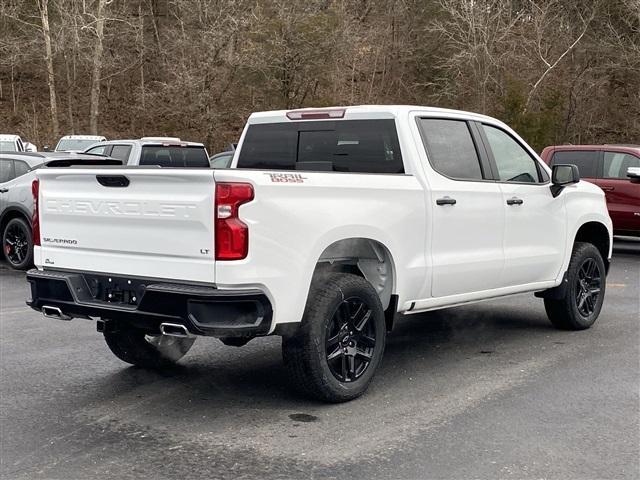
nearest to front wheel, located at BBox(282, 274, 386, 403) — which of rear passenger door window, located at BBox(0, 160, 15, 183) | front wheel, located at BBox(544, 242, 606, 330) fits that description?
front wheel, located at BBox(544, 242, 606, 330)

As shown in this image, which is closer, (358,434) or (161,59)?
(358,434)

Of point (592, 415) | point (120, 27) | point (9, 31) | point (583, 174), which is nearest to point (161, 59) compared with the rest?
point (120, 27)

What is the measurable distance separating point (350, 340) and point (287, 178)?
4.01 ft

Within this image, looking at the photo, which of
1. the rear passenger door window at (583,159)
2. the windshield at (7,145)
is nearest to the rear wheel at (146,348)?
the rear passenger door window at (583,159)

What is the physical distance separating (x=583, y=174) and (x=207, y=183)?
11285 millimetres

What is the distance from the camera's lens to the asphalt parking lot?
4168mm

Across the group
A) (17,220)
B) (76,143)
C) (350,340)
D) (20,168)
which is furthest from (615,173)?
(76,143)

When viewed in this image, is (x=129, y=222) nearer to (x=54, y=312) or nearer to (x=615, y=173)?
(x=54, y=312)

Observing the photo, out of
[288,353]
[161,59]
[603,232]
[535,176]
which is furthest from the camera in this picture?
[161,59]

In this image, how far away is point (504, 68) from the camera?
33.9m

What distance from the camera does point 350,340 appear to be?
17.3 ft

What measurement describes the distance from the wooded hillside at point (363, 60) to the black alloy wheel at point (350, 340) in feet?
86.7

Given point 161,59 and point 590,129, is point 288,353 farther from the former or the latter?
point 161,59

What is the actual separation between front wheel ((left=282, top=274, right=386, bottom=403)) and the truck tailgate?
795 millimetres
